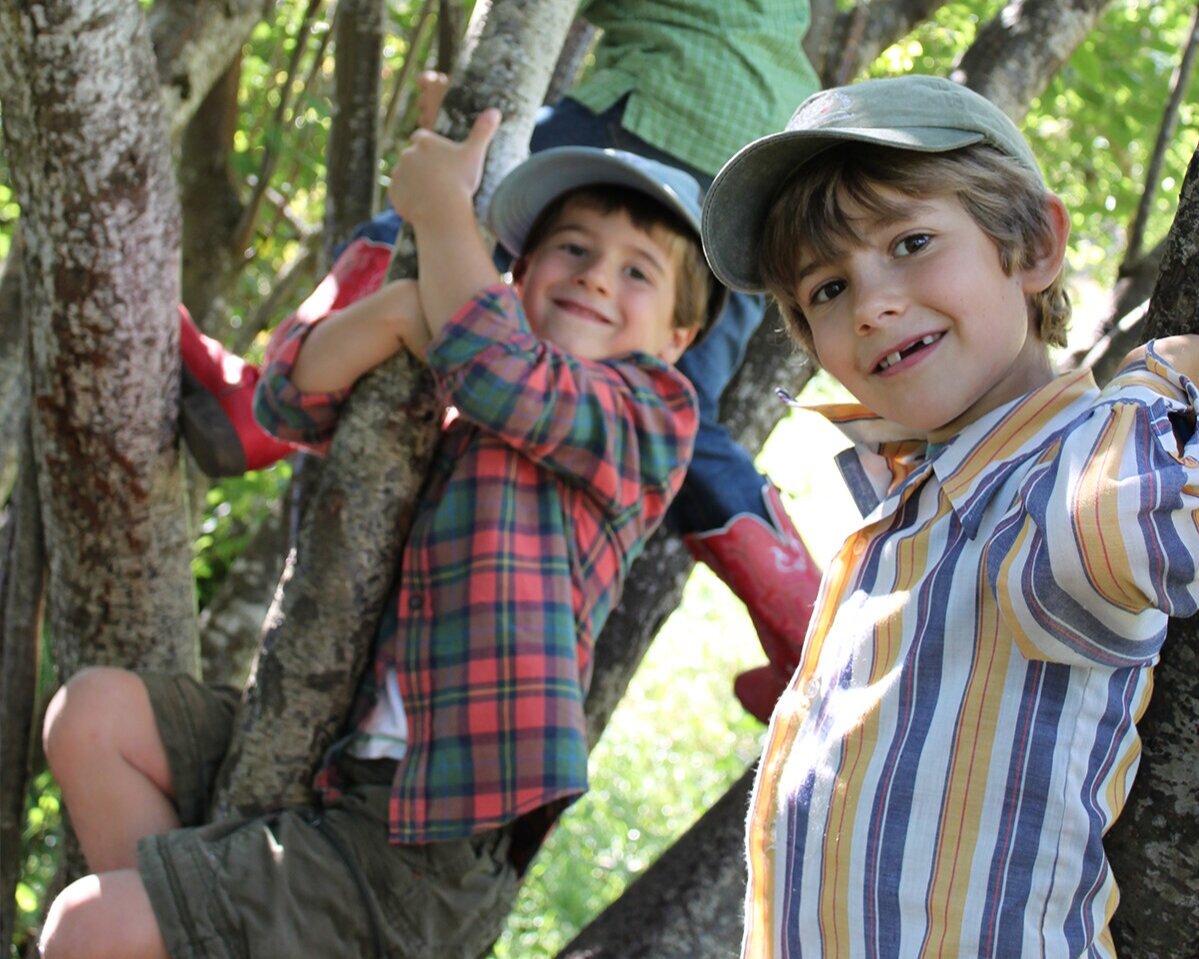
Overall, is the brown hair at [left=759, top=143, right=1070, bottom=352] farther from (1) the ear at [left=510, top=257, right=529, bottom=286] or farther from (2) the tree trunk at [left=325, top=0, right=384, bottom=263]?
(2) the tree trunk at [left=325, top=0, right=384, bottom=263]

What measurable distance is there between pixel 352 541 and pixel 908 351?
0.99m

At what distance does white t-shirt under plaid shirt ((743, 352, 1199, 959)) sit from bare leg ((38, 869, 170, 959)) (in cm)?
102

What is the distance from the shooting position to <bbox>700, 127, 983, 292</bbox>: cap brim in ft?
4.98

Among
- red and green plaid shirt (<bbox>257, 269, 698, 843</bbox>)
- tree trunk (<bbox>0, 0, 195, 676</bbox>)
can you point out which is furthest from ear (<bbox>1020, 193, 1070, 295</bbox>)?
tree trunk (<bbox>0, 0, 195, 676</bbox>)

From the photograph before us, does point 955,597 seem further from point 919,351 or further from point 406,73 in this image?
point 406,73

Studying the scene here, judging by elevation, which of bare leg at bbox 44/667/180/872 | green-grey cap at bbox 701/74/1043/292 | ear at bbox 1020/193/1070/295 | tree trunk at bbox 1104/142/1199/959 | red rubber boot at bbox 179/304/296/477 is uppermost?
green-grey cap at bbox 701/74/1043/292

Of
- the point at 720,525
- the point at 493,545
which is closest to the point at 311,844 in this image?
the point at 493,545

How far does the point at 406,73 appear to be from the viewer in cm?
405

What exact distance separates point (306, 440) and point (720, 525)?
→ 2.86ft

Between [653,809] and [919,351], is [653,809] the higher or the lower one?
the lower one

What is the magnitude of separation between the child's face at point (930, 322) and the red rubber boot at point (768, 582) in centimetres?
107

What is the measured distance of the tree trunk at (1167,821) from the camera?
1.20 metres

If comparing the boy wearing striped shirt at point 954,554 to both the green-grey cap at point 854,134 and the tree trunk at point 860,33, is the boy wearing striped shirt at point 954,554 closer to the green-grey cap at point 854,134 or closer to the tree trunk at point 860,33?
the green-grey cap at point 854,134

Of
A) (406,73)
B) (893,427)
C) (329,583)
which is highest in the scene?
(406,73)
